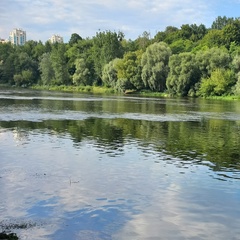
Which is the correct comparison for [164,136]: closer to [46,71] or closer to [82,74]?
[82,74]

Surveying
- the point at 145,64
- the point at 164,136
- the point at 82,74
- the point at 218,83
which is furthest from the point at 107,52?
the point at 164,136

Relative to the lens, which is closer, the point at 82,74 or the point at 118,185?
the point at 118,185

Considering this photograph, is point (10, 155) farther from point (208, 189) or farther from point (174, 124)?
point (174, 124)

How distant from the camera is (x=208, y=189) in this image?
17.3 meters

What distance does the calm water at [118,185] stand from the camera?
12.6 meters

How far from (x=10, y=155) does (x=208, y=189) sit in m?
11.8

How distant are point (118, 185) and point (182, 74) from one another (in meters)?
89.7

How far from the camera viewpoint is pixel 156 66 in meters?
112

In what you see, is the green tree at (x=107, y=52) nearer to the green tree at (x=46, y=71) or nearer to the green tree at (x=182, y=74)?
the green tree at (x=46, y=71)

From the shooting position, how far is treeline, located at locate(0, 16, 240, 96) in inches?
4136

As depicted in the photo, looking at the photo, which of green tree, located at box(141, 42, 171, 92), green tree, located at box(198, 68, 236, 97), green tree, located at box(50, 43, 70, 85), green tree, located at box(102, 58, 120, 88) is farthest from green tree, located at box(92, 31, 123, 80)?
green tree, located at box(198, 68, 236, 97)

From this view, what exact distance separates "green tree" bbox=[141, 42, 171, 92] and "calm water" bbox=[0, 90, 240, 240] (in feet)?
263

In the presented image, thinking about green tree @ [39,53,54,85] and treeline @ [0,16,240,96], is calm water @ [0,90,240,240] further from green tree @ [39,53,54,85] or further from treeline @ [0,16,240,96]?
green tree @ [39,53,54,85]

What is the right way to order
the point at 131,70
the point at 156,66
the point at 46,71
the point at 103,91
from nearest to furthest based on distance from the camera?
the point at 156,66
the point at 131,70
the point at 103,91
the point at 46,71
